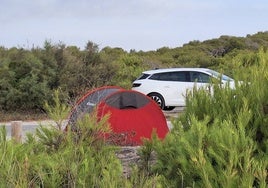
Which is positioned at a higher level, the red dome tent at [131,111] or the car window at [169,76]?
the car window at [169,76]

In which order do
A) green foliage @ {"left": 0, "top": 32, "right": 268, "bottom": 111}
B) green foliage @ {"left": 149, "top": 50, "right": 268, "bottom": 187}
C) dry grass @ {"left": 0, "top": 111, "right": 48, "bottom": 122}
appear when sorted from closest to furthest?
green foliage @ {"left": 149, "top": 50, "right": 268, "bottom": 187} < dry grass @ {"left": 0, "top": 111, "right": 48, "bottom": 122} < green foliage @ {"left": 0, "top": 32, "right": 268, "bottom": 111}

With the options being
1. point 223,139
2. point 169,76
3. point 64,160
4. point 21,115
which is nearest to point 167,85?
point 169,76

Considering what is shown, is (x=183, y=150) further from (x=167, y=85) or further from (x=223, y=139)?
(x=167, y=85)

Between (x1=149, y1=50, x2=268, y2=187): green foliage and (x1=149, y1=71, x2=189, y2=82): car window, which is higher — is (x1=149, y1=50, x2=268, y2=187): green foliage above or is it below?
below

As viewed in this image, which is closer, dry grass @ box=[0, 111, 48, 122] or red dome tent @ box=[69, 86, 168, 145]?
red dome tent @ box=[69, 86, 168, 145]

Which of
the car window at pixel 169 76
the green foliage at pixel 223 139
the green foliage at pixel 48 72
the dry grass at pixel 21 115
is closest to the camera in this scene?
the green foliage at pixel 223 139

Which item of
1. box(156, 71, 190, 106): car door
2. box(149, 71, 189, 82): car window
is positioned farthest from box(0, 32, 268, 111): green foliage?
box(156, 71, 190, 106): car door

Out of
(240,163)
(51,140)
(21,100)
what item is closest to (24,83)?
(21,100)

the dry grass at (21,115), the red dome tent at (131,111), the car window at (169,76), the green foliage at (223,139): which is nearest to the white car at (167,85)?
the car window at (169,76)

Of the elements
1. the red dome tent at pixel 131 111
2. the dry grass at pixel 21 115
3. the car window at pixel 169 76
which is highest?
the car window at pixel 169 76

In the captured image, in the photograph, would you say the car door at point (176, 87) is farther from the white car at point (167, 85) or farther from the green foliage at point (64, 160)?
the green foliage at point (64, 160)

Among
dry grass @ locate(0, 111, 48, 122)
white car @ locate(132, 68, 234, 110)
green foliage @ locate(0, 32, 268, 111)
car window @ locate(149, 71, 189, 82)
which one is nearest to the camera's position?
dry grass @ locate(0, 111, 48, 122)

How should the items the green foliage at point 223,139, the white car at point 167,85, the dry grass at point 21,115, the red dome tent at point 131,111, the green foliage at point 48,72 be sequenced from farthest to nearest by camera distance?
the white car at point 167,85
the green foliage at point 48,72
the dry grass at point 21,115
the red dome tent at point 131,111
the green foliage at point 223,139

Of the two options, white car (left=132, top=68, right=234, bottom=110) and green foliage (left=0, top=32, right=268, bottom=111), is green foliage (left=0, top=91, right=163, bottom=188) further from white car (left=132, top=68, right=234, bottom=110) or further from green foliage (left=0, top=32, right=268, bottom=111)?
white car (left=132, top=68, right=234, bottom=110)
